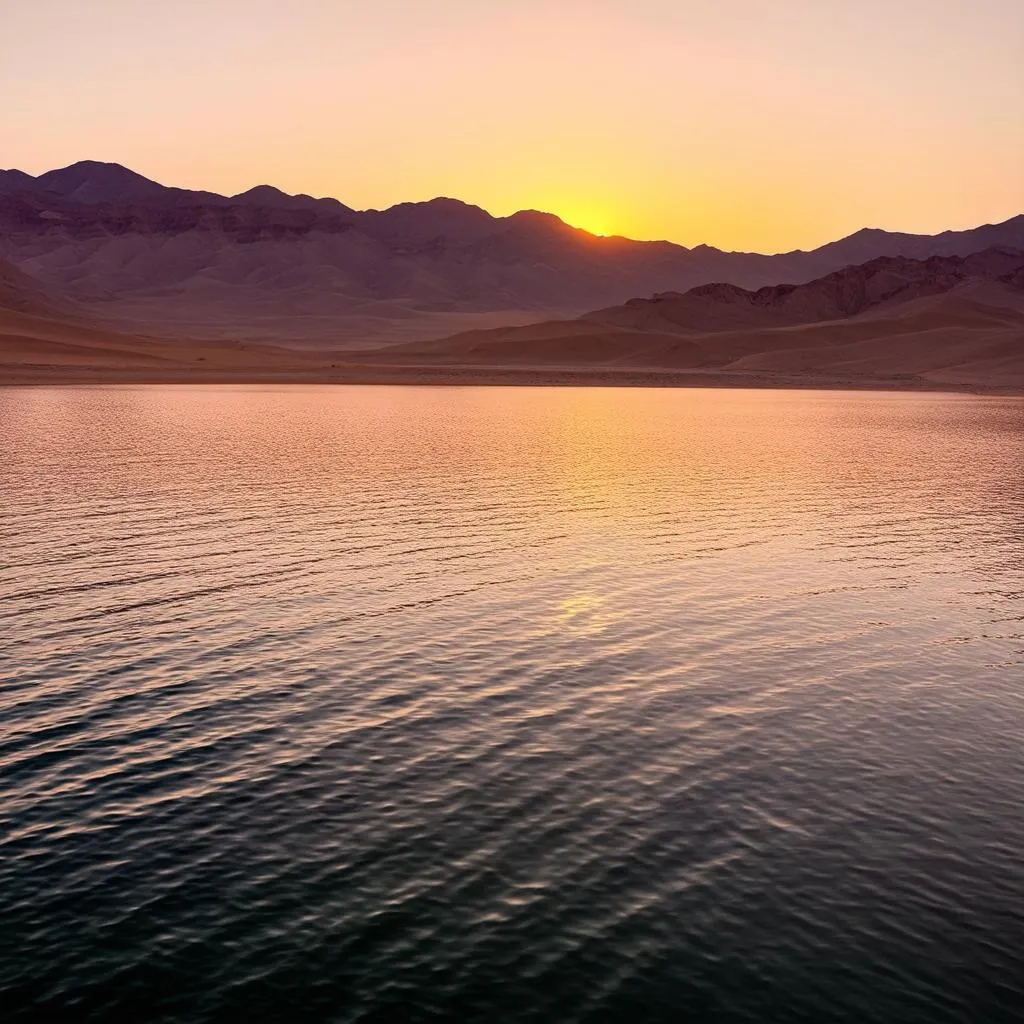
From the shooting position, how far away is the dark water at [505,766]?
47.1ft

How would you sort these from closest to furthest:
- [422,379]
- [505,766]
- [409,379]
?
[505,766]
[422,379]
[409,379]

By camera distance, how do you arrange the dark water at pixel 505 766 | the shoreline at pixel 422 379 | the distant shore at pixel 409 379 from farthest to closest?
the distant shore at pixel 409 379, the shoreline at pixel 422 379, the dark water at pixel 505 766

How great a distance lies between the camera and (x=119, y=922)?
1530 centimetres

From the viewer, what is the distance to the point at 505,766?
20.9 m

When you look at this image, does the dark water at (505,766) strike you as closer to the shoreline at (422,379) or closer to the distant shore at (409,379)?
the shoreline at (422,379)

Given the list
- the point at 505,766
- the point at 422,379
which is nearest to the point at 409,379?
the point at 422,379

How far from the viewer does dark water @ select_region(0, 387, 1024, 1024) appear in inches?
566

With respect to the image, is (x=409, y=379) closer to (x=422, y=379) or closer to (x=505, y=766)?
(x=422, y=379)

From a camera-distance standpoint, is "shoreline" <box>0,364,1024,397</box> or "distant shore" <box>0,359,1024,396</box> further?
"distant shore" <box>0,359,1024,396</box>

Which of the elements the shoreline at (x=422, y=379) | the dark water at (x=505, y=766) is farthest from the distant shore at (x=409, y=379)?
the dark water at (x=505, y=766)

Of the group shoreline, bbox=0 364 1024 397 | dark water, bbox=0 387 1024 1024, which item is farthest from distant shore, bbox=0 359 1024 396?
dark water, bbox=0 387 1024 1024

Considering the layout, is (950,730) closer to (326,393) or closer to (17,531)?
(17,531)

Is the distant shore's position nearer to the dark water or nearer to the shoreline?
the shoreline

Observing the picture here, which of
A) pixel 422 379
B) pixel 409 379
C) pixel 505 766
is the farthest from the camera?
pixel 409 379
